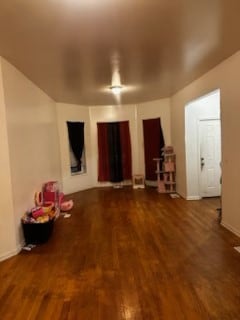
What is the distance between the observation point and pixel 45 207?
4207mm

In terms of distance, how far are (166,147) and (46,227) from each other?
4304 mm

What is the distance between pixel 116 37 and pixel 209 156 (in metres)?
4.07

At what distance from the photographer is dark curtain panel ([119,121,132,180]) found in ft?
26.9

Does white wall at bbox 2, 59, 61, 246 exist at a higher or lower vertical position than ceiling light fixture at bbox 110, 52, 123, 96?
lower

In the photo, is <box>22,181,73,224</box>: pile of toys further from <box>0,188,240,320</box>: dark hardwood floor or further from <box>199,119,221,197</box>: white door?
<box>199,119,221,197</box>: white door

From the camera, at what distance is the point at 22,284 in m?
2.72

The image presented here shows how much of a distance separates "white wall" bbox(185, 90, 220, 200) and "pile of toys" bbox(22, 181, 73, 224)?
2.85 m

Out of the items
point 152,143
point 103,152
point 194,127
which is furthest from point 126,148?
point 194,127

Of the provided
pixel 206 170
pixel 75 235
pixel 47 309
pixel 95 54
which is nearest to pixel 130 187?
pixel 206 170

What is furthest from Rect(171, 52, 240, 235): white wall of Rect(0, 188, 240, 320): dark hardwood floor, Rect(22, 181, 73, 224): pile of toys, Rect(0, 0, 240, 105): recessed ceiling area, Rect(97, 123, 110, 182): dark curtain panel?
Rect(97, 123, 110, 182): dark curtain panel

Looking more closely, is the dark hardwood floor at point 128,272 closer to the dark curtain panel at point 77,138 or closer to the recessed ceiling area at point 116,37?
the recessed ceiling area at point 116,37

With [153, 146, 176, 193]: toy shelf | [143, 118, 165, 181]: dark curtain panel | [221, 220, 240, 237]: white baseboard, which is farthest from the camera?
[143, 118, 165, 181]: dark curtain panel

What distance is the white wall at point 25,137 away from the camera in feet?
11.4

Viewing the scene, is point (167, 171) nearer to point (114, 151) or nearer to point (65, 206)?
point (114, 151)
